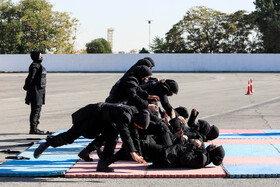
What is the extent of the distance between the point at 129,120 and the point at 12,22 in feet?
223

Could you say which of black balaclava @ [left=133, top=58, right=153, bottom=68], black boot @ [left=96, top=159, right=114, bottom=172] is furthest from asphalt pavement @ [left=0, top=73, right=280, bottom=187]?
black balaclava @ [left=133, top=58, right=153, bottom=68]

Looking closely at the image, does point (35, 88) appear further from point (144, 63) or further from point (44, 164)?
point (44, 164)

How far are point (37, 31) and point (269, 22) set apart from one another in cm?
3372

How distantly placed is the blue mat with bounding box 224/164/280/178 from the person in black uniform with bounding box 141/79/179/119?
1.60 metres

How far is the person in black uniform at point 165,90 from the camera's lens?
785 cm

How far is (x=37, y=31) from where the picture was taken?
69.1 metres

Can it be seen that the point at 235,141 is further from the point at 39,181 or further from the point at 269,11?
the point at 269,11

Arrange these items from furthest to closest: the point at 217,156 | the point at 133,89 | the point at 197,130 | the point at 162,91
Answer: the point at 197,130 < the point at 162,91 < the point at 133,89 < the point at 217,156

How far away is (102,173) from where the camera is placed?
641 centimetres

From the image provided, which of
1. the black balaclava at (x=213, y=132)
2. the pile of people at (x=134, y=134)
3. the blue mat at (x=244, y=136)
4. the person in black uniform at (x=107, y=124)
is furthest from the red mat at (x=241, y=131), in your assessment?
the person in black uniform at (x=107, y=124)

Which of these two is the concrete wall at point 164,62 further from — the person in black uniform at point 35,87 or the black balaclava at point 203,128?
the black balaclava at point 203,128

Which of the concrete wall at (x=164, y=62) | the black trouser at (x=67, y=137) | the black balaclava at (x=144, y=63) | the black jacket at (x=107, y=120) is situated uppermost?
the black balaclava at (x=144, y=63)

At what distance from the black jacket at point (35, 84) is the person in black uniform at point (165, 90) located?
9.27ft

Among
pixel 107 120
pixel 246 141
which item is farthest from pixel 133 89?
pixel 246 141
